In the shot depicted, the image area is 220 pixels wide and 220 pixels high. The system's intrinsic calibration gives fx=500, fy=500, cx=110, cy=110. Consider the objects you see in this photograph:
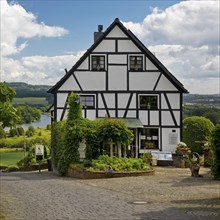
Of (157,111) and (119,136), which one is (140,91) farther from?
(119,136)

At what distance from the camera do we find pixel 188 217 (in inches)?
472

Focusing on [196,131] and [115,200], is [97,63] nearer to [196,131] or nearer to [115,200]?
[196,131]

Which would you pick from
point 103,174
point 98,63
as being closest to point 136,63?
point 98,63

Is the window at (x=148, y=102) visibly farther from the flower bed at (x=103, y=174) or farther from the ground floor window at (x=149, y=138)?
the flower bed at (x=103, y=174)

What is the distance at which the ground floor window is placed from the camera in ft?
116

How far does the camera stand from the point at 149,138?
35656mm

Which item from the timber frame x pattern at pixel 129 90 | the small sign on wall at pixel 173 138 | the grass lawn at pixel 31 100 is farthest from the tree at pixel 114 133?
the grass lawn at pixel 31 100

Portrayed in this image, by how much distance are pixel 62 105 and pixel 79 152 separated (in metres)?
9.79


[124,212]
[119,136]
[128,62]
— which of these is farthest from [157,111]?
[124,212]

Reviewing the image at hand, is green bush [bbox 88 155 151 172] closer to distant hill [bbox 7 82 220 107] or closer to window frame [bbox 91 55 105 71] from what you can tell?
window frame [bbox 91 55 105 71]

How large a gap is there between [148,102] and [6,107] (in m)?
16.2

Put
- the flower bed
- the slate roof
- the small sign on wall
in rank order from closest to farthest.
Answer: the flower bed, the slate roof, the small sign on wall

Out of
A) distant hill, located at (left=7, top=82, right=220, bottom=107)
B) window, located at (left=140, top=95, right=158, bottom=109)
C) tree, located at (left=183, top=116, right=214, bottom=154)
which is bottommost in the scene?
tree, located at (left=183, top=116, right=214, bottom=154)

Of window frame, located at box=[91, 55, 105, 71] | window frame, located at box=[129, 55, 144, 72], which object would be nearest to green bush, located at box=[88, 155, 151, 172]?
window frame, located at box=[91, 55, 105, 71]
